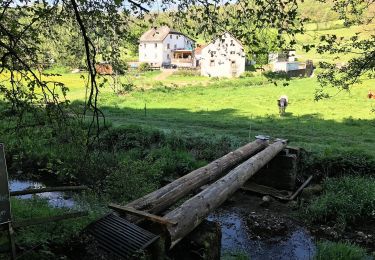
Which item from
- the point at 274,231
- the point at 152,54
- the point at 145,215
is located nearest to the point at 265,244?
the point at 274,231

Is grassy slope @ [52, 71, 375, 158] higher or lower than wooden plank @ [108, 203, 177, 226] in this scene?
lower

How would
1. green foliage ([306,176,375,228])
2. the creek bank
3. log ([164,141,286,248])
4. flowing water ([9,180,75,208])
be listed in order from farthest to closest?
flowing water ([9,180,75,208]) → green foliage ([306,176,375,228]) → the creek bank → log ([164,141,286,248])

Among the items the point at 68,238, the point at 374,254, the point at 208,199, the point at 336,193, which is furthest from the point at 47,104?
the point at 336,193

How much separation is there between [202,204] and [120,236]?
1.64 m

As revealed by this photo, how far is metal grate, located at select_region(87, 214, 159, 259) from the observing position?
14.1 feet

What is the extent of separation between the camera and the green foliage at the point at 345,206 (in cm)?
939

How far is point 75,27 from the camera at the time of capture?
6.66 m

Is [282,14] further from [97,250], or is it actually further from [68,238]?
[68,238]

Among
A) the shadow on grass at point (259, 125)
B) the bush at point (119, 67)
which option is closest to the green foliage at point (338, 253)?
the bush at point (119, 67)

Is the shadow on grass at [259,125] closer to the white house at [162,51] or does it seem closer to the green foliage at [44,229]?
the green foliage at [44,229]

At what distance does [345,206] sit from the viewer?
9.57 meters

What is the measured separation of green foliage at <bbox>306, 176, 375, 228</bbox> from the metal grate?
6301mm

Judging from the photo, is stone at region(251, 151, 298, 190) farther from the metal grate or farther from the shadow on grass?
the metal grate

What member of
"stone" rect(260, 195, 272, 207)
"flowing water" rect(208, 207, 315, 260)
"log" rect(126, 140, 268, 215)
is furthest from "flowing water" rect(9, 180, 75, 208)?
"stone" rect(260, 195, 272, 207)
